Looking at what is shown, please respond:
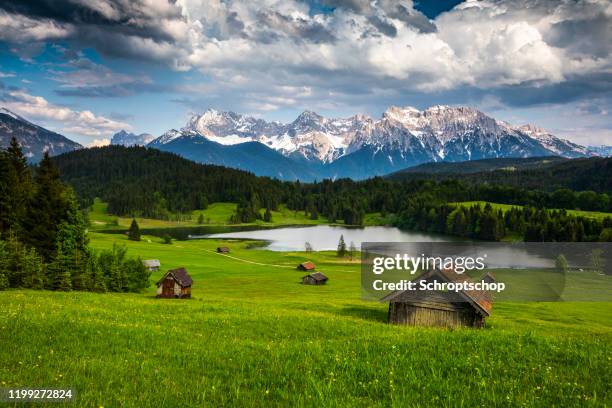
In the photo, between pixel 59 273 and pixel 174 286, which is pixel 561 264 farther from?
pixel 59 273

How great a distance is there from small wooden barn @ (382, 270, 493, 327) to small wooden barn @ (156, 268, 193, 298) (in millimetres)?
38368

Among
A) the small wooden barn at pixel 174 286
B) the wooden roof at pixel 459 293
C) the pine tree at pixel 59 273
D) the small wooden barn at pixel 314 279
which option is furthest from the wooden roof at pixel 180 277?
the wooden roof at pixel 459 293

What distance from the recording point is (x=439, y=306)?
3316 centimetres

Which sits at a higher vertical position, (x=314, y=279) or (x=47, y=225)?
(x=47, y=225)

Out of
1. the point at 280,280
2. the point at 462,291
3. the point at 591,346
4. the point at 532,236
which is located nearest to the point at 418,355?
the point at 591,346

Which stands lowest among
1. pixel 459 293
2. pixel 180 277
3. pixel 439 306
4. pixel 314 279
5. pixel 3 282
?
pixel 314 279

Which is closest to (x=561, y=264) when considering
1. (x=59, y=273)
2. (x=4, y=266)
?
(x=59, y=273)

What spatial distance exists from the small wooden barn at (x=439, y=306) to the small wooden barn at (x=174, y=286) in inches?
1511

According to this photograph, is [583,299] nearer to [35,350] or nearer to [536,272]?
[536,272]

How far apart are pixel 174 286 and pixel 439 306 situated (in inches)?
1686

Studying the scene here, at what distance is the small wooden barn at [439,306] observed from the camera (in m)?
32.2

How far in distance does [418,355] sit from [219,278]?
8818 centimetres

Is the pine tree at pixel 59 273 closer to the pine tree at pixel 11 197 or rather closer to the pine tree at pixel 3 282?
the pine tree at pixel 3 282

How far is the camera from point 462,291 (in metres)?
32.4
